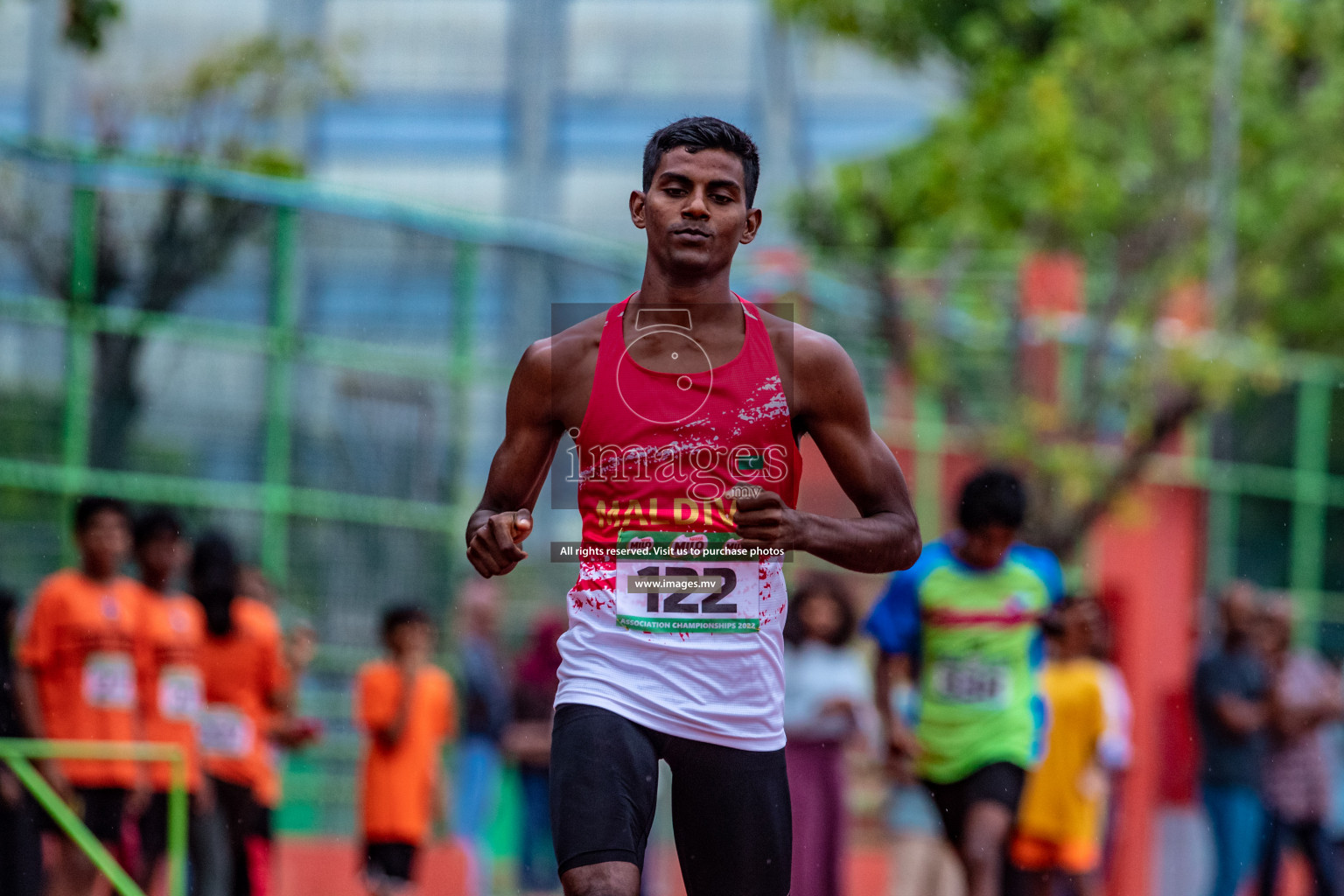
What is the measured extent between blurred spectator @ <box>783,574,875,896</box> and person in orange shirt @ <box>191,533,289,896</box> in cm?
225

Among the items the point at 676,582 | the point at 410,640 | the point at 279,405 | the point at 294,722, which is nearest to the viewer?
the point at 676,582

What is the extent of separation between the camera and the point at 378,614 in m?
12.0

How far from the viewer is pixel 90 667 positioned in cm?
764

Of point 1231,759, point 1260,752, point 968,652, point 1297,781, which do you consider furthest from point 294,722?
point 1297,781

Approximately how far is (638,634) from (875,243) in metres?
10.9

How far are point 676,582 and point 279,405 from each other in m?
8.01

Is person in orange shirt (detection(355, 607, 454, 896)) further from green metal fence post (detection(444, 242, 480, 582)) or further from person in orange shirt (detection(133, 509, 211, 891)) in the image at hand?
green metal fence post (detection(444, 242, 480, 582))

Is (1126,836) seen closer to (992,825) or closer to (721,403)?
(992,825)

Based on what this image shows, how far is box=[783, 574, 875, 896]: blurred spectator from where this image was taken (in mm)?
8805

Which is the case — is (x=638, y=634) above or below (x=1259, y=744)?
above

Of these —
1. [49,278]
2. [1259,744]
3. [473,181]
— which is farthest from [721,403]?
[473,181]

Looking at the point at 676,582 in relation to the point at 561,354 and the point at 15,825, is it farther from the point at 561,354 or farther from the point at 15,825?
the point at 15,825

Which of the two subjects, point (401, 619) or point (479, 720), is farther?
point (479, 720)

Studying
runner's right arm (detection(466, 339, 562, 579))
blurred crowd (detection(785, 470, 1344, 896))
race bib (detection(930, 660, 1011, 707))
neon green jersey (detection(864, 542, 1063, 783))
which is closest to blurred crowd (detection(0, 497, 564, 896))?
blurred crowd (detection(785, 470, 1344, 896))
